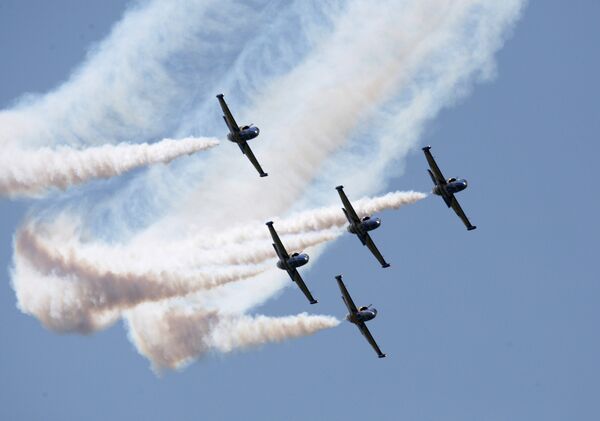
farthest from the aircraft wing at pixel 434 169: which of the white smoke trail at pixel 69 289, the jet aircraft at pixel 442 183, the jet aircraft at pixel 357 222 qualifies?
the white smoke trail at pixel 69 289

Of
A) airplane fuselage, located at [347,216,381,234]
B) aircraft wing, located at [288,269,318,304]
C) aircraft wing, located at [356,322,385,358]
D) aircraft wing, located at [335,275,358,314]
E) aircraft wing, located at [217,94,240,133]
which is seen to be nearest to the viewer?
aircraft wing, located at [217,94,240,133]

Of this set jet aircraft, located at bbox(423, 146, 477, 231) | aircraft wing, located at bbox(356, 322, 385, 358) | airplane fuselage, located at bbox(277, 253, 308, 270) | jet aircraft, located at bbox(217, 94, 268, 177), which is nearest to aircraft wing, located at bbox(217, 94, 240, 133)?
jet aircraft, located at bbox(217, 94, 268, 177)

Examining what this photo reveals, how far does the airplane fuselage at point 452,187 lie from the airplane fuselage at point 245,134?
12.6m

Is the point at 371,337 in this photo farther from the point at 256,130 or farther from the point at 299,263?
the point at 256,130

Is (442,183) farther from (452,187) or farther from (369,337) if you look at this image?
(369,337)

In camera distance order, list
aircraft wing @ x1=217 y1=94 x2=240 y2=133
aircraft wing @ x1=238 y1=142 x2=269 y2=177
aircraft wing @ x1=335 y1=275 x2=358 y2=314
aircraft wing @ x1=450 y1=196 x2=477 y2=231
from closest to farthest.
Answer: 1. aircraft wing @ x1=217 y1=94 x2=240 y2=133
2. aircraft wing @ x1=238 y1=142 x2=269 y2=177
3. aircraft wing @ x1=450 y1=196 x2=477 y2=231
4. aircraft wing @ x1=335 y1=275 x2=358 y2=314

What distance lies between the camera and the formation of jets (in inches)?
3184

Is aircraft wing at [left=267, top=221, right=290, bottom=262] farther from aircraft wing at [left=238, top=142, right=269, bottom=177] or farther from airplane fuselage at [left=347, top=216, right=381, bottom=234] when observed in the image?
airplane fuselage at [left=347, top=216, right=381, bottom=234]

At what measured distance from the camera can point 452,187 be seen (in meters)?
84.1

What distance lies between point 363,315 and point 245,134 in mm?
15860

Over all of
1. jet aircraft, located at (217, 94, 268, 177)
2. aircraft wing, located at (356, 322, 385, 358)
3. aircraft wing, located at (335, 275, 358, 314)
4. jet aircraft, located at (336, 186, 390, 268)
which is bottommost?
aircraft wing, located at (356, 322, 385, 358)

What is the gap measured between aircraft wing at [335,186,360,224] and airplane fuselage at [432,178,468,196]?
18.0ft

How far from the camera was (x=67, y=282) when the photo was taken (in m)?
83.3

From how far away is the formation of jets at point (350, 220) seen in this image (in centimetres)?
8088
